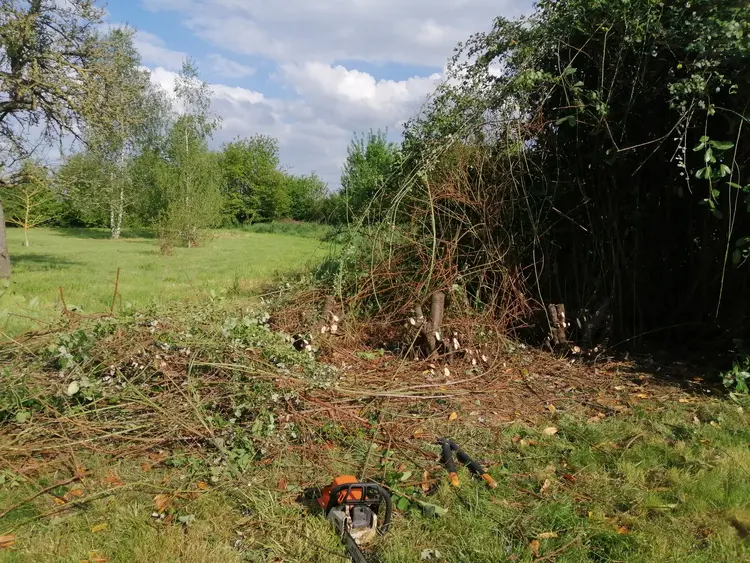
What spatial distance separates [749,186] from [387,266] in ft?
10.6

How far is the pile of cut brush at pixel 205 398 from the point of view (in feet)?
11.1

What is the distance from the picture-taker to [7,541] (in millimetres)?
2510

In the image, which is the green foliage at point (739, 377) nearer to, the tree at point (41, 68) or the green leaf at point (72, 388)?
the green leaf at point (72, 388)

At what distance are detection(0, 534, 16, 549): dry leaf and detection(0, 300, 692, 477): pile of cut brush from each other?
2.56 ft

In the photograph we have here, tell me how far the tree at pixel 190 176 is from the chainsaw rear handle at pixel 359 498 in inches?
649

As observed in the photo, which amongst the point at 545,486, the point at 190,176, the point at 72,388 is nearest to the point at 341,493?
the point at 545,486

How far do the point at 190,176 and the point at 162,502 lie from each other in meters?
23.6

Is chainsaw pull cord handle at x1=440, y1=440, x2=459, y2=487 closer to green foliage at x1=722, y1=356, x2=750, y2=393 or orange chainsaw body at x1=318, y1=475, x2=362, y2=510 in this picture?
orange chainsaw body at x1=318, y1=475, x2=362, y2=510

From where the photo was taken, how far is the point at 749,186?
418 cm

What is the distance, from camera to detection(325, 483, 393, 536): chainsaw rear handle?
2551mm

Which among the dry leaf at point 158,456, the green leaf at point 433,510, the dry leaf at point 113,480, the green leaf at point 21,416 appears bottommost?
the dry leaf at point 113,480

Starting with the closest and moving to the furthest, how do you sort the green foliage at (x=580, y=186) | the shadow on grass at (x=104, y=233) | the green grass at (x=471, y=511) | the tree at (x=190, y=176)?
1. the green grass at (x=471, y=511)
2. the green foliage at (x=580, y=186)
3. the tree at (x=190, y=176)
4. the shadow on grass at (x=104, y=233)

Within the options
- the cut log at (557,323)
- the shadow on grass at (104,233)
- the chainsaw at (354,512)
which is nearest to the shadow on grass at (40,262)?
the cut log at (557,323)

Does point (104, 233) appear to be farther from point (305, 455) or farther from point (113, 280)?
point (305, 455)
